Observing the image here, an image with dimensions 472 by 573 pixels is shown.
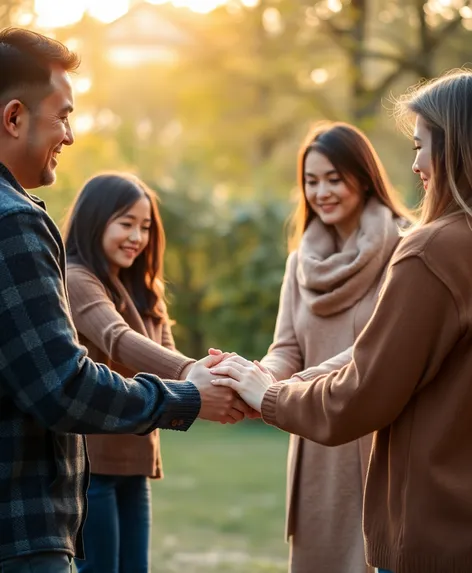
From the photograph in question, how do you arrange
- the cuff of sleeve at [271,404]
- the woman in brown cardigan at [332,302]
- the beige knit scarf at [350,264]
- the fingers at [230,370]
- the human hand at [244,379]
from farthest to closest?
the beige knit scarf at [350,264]
the woman in brown cardigan at [332,302]
the fingers at [230,370]
the human hand at [244,379]
the cuff of sleeve at [271,404]

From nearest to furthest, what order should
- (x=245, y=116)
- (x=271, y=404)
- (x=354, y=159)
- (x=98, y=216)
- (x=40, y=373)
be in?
1. (x=40, y=373)
2. (x=271, y=404)
3. (x=98, y=216)
4. (x=354, y=159)
5. (x=245, y=116)

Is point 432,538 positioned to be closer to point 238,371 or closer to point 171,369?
point 238,371

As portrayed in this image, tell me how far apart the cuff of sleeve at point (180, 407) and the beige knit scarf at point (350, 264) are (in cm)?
140

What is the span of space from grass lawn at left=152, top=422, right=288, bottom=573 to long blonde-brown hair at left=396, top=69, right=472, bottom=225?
4.12 meters

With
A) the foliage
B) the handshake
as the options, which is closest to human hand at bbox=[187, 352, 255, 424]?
the handshake

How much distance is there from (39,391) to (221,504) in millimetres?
6518

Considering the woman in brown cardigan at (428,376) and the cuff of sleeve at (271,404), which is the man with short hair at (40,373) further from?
the woman in brown cardigan at (428,376)

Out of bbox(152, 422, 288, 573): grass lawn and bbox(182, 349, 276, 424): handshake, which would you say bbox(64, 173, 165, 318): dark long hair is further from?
bbox(152, 422, 288, 573): grass lawn

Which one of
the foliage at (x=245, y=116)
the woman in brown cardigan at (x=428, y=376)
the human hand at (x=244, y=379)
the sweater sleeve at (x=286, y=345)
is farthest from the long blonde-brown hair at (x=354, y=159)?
the foliage at (x=245, y=116)

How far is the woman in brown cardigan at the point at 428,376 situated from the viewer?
2627 mm

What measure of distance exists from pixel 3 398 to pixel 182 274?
11.7 metres

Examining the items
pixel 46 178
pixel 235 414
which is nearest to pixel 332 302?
pixel 235 414

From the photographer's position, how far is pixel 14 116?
8.68 feet

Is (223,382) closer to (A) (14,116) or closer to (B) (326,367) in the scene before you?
(B) (326,367)
